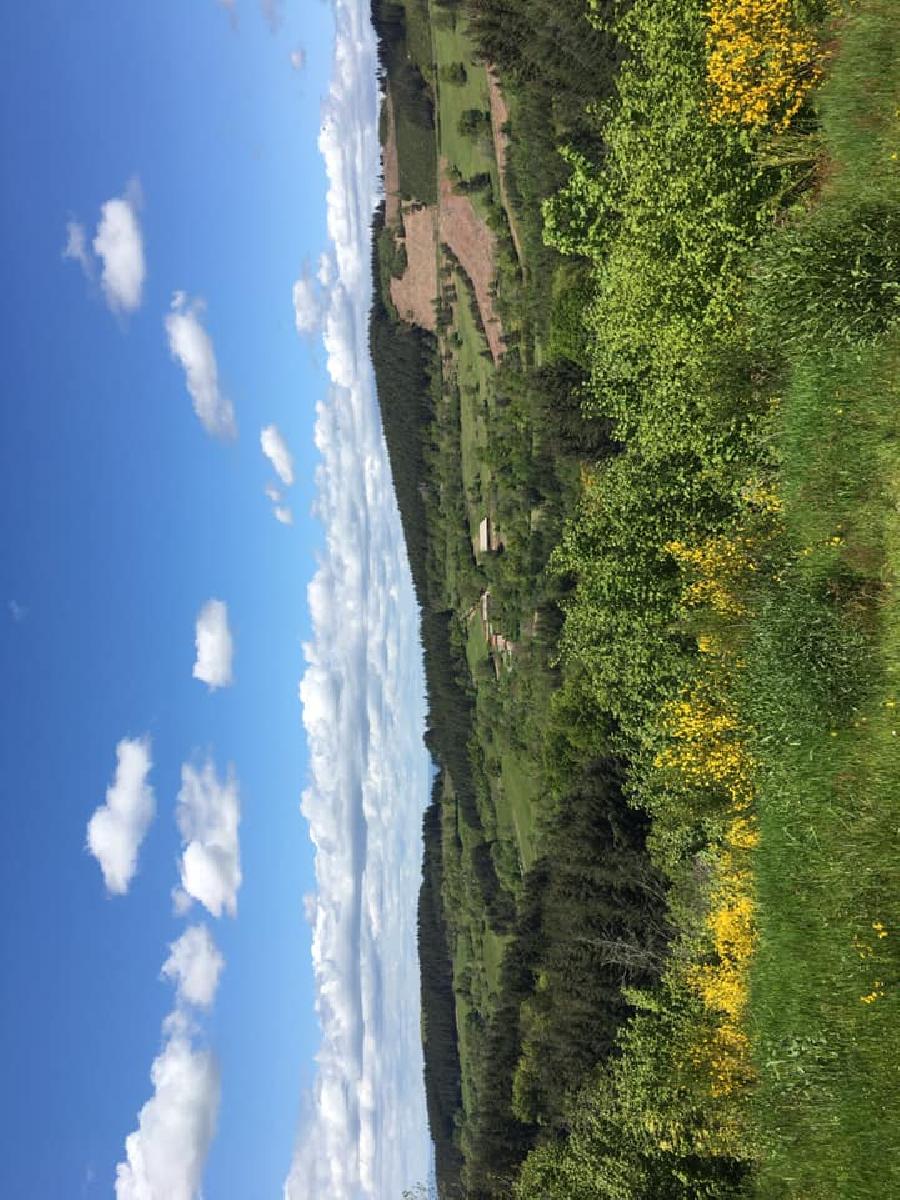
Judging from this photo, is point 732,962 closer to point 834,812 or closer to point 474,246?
point 834,812

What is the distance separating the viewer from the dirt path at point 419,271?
12506 centimetres

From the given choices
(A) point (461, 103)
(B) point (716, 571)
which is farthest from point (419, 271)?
(B) point (716, 571)

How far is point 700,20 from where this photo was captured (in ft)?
104

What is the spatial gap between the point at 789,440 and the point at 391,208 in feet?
403

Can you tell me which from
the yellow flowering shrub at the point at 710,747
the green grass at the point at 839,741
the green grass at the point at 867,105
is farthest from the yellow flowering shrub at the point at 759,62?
the yellow flowering shrub at the point at 710,747

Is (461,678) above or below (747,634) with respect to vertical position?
above

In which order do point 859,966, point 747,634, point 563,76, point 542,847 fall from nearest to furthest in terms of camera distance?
1. point 859,966
2. point 747,634
3. point 563,76
4. point 542,847

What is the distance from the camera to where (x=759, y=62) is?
2850 centimetres

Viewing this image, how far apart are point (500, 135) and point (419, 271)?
3294 centimetres

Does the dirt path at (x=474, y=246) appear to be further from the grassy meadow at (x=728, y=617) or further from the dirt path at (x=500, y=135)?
the grassy meadow at (x=728, y=617)

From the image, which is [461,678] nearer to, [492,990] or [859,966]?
[492,990]

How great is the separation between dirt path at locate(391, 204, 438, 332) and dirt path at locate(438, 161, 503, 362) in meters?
5.81

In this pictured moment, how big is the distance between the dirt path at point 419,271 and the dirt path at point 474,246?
5.81 m

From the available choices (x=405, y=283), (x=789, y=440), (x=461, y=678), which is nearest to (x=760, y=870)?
(x=789, y=440)
